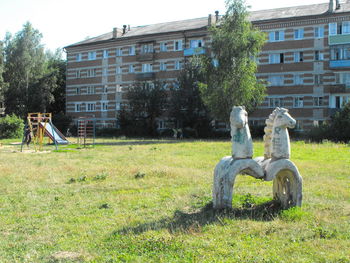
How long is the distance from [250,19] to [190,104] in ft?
44.5

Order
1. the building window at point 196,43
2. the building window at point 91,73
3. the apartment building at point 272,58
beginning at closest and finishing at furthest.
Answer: the apartment building at point 272,58 < the building window at point 196,43 < the building window at point 91,73

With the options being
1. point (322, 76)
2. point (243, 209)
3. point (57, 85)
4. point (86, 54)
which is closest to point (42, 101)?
point (57, 85)

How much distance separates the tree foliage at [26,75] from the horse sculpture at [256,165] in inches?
2183

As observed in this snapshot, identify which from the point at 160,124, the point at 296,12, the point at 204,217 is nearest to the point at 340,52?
the point at 296,12

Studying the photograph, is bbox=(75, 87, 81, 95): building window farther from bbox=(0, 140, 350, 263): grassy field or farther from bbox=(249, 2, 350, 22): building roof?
bbox=(0, 140, 350, 263): grassy field

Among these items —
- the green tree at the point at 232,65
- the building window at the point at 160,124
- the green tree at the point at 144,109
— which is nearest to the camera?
the green tree at the point at 232,65

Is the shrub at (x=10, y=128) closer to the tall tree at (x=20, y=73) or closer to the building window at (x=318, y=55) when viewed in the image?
the tall tree at (x=20, y=73)

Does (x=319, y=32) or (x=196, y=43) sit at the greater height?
(x=196, y=43)

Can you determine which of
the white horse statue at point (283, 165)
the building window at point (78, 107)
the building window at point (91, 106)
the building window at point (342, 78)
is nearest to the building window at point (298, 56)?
the building window at point (342, 78)

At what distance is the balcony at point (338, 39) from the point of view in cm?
4227

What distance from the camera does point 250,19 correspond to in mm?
48938

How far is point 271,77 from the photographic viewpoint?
4684cm

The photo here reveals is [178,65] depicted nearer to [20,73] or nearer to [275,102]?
[275,102]

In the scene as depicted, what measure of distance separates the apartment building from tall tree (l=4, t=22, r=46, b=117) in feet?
26.9
